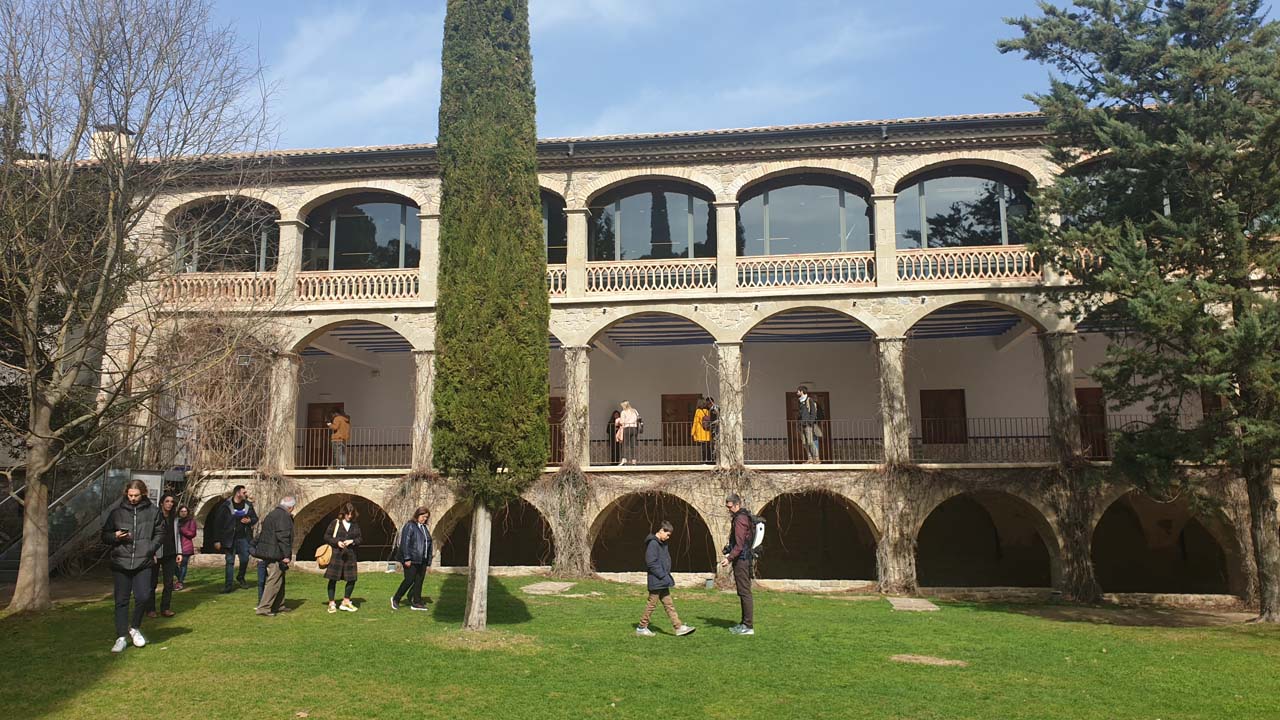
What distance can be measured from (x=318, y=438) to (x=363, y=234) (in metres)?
5.43

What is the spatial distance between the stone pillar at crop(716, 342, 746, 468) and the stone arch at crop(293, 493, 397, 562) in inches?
283

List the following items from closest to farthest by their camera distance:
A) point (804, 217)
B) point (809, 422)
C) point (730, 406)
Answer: point (809, 422) → point (730, 406) → point (804, 217)

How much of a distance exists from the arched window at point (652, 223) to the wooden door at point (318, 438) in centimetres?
790

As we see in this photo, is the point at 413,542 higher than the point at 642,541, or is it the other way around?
the point at 413,542

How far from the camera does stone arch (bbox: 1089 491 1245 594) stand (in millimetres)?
21766

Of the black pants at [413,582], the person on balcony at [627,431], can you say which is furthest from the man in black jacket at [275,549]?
the person on balcony at [627,431]

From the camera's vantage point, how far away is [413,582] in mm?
13312

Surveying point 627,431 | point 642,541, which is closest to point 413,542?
point 627,431

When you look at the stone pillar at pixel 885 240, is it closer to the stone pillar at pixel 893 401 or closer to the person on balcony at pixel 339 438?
the stone pillar at pixel 893 401

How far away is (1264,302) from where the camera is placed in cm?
1379

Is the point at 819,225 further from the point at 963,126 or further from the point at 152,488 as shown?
the point at 152,488

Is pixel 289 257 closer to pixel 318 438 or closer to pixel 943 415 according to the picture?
pixel 318 438

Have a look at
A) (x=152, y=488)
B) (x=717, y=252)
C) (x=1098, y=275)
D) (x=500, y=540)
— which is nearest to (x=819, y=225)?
(x=717, y=252)

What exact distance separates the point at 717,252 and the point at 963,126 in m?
5.68
